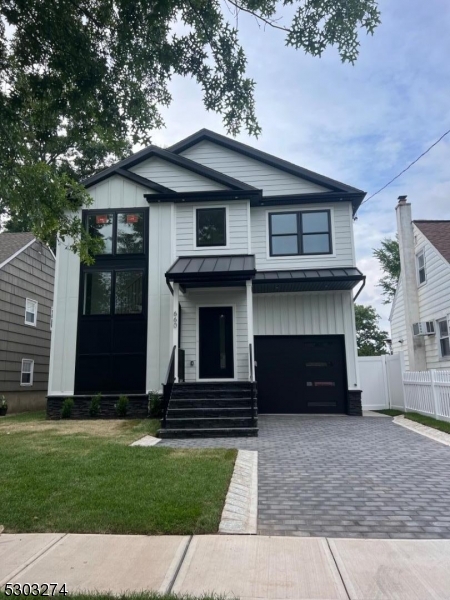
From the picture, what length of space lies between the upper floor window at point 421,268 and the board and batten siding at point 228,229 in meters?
6.25

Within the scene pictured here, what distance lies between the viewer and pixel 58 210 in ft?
22.1

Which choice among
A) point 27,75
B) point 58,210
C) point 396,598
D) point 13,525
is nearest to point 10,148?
point 27,75

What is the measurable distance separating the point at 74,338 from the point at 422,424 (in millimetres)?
9027

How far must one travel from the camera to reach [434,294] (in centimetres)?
1312

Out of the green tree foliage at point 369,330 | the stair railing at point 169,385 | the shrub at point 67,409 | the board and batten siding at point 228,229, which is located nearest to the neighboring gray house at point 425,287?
the board and batten siding at point 228,229

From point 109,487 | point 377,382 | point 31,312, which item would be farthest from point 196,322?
point 31,312

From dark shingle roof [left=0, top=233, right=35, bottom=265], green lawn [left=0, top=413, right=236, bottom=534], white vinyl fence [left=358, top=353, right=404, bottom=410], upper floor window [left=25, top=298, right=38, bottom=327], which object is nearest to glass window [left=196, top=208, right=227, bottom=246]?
white vinyl fence [left=358, top=353, right=404, bottom=410]

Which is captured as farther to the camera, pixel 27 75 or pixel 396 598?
pixel 27 75

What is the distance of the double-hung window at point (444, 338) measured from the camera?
41.4 feet

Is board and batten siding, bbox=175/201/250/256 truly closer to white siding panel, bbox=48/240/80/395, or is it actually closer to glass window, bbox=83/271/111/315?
glass window, bbox=83/271/111/315

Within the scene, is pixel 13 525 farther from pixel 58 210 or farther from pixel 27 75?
pixel 27 75

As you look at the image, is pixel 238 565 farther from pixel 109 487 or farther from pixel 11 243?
pixel 11 243

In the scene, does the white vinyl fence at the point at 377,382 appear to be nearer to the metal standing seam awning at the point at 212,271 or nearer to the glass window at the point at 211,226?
the metal standing seam awning at the point at 212,271

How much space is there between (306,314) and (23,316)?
10.4 meters
